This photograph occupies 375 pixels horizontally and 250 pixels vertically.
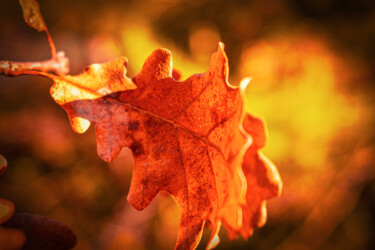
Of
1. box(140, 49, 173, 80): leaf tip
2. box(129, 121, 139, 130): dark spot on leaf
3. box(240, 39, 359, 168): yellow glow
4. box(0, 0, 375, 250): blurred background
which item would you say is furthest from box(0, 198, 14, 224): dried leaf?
box(240, 39, 359, 168): yellow glow

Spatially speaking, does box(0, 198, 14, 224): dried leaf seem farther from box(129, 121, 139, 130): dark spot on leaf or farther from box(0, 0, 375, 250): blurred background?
box(0, 0, 375, 250): blurred background

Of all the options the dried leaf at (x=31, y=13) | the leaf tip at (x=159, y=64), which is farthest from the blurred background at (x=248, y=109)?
the leaf tip at (x=159, y=64)

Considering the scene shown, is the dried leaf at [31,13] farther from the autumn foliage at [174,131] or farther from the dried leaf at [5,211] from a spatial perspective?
the dried leaf at [5,211]

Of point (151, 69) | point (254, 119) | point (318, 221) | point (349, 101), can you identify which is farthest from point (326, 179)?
point (151, 69)

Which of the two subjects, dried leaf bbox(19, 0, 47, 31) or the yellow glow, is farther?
the yellow glow

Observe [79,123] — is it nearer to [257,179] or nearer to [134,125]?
[134,125]

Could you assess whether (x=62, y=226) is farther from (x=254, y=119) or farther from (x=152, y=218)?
(x=152, y=218)

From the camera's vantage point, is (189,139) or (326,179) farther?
(326,179)
